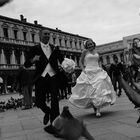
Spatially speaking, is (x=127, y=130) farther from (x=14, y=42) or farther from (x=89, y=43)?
(x=14, y=42)

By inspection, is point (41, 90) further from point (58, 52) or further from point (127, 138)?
point (127, 138)

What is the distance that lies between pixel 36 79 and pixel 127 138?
69.1 inches

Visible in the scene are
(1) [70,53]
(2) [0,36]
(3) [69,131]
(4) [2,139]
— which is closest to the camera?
(3) [69,131]

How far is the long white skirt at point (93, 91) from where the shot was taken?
5.98m

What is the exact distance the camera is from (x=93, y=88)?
6.06 m

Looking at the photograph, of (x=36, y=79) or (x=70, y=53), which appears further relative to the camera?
(x=70, y=53)

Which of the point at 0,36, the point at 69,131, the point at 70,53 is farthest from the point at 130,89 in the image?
the point at 70,53

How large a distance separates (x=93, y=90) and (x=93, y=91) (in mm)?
20

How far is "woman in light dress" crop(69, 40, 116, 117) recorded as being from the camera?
5992 millimetres

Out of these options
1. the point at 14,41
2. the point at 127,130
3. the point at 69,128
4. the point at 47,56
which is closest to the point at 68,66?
the point at 47,56

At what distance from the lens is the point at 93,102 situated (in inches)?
235

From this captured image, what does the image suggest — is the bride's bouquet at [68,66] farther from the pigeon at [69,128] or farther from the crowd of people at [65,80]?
the pigeon at [69,128]

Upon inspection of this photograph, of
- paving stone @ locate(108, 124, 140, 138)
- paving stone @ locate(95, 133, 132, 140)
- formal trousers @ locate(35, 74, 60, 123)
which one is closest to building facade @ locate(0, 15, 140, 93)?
formal trousers @ locate(35, 74, 60, 123)

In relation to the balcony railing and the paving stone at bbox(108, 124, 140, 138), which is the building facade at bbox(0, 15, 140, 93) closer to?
the balcony railing
